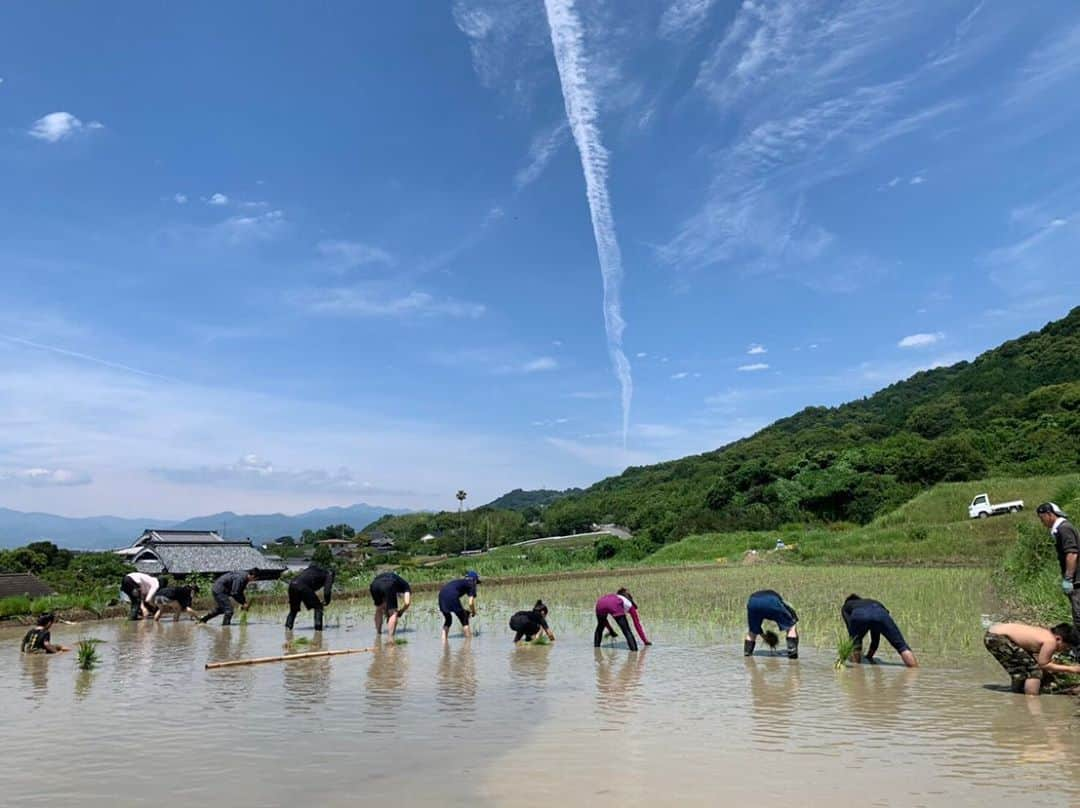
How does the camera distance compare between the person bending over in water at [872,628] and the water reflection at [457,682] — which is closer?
the water reflection at [457,682]

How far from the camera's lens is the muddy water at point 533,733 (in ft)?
15.5

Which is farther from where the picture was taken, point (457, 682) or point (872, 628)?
point (872, 628)

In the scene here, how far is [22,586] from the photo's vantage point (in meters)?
28.8

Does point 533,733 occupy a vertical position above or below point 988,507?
below

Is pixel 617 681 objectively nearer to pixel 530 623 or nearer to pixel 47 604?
pixel 530 623

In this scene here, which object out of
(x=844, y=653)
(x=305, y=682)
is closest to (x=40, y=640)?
(x=305, y=682)

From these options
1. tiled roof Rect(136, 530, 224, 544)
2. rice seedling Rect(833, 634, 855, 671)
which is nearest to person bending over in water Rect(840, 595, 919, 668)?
rice seedling Rect(833, 634, 855, 671)

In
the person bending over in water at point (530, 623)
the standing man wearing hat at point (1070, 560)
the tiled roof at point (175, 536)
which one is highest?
the tiled roof at point (175, 536)

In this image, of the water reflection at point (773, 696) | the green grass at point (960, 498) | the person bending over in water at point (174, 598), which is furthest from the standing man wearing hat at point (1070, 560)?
the green grass at point (960, 498)

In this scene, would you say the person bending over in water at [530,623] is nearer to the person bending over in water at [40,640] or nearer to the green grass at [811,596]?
the green grass at [811,596]

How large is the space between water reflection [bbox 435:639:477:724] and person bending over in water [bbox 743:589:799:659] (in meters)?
3.78

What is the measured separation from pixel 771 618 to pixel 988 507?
28234 millimetres

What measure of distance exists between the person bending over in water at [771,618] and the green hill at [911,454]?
32660 mm

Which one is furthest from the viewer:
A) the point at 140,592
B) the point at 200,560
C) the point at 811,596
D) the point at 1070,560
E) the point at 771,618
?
the point at 200,560
